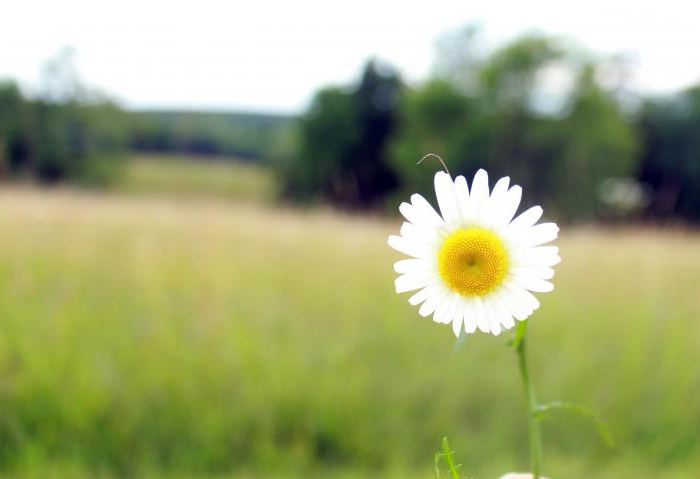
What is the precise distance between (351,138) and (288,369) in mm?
18131

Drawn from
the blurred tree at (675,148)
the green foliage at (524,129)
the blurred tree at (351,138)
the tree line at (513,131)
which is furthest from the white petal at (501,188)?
the blurred tree at (675,148)

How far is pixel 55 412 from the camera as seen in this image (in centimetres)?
259

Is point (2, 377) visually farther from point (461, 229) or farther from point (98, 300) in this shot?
point (461, 229)

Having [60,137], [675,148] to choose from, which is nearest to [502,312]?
[60,137]

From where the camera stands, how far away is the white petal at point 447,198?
454 millimetres

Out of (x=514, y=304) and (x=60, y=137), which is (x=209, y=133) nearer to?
(x=60, y=137)

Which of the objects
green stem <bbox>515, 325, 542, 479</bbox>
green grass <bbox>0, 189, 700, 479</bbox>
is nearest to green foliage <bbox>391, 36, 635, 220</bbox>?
green grass <bbox>0, 189, 700, 479</bbox>

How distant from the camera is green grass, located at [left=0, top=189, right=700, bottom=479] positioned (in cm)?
261

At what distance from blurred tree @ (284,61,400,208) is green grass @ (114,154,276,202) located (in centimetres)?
170

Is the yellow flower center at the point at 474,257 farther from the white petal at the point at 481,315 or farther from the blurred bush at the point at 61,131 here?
the blurred bush at the point at 61,131

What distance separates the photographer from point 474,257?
1.62 feet

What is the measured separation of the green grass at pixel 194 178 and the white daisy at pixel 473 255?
5.74 metres

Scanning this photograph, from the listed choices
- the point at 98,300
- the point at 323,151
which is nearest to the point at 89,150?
the point at 323,151

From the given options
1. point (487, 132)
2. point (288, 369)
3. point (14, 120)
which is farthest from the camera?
point (487, 132)
